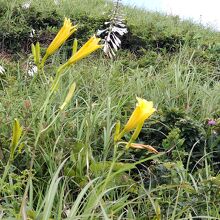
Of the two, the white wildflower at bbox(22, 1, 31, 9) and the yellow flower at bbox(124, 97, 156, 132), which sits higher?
the yellow flower at bbox(124, 97, 156, 132)

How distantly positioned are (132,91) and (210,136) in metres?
0.80

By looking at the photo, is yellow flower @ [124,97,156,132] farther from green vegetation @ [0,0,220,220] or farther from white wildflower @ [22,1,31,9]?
white wildflower @ [22,1,31,9]

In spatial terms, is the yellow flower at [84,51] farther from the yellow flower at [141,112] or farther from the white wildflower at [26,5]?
the white wildflower at [26,5]

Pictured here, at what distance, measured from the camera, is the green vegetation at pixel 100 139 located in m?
1.87

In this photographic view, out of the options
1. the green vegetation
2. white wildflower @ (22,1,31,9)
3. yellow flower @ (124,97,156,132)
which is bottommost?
the green vegetation

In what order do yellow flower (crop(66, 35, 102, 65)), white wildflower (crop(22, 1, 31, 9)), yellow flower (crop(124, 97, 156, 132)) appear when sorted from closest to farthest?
yellow flower (crop(124, 97, 156, 132))
yellow flower (crop(66, 35, 102, 65))
white wildflower (crop(22, 1, 31, 9))

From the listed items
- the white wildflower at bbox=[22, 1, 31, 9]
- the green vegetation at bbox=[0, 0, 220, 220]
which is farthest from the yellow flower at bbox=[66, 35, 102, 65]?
the white wildflower at bbox=[22, 1, 31, 9]

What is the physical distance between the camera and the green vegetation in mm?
1867

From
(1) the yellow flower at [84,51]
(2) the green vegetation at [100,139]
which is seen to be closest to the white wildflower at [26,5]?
(2) the green vegetation at [100,139]

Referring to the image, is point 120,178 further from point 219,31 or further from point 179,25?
point 219,31

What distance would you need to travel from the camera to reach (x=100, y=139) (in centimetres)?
275

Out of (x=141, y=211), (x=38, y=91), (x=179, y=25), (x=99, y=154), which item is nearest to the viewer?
(x=141, y=211)

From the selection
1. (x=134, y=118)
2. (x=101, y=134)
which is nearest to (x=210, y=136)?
(x=101, y=134)

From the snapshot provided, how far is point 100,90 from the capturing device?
3537mm
